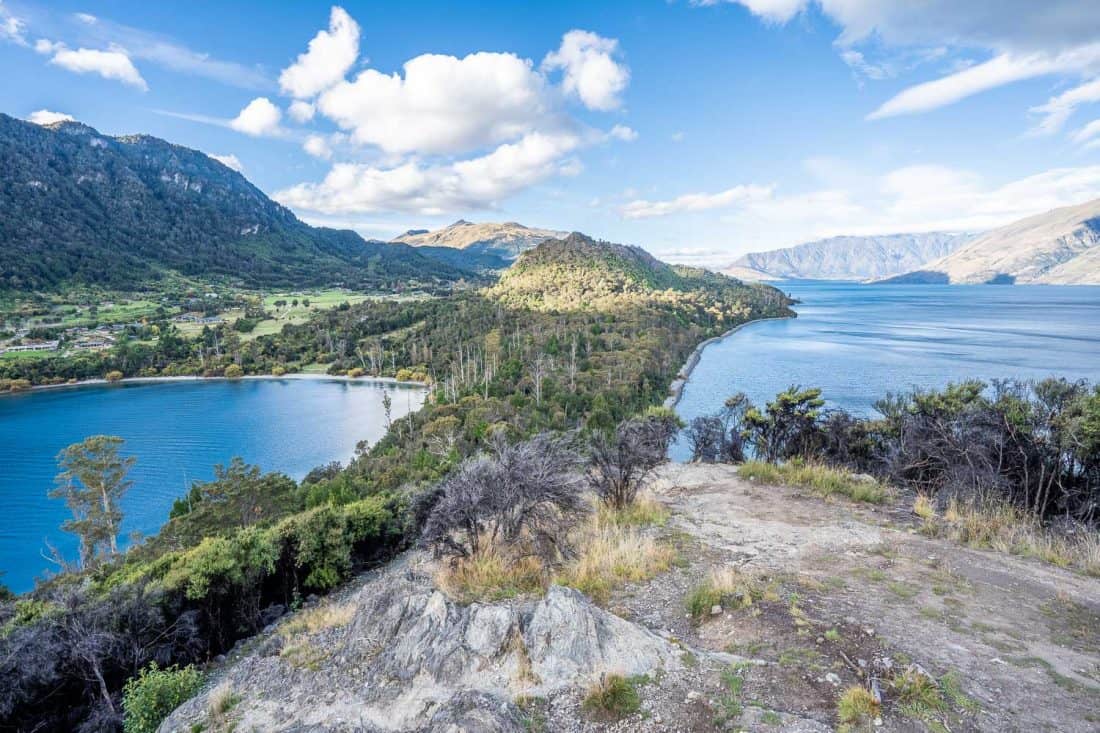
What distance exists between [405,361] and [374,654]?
102340 mm

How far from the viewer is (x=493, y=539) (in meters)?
8.86

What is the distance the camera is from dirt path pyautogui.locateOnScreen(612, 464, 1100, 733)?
4.70 meters

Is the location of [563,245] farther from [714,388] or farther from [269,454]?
[269,454]

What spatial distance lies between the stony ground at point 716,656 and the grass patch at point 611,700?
69 mm

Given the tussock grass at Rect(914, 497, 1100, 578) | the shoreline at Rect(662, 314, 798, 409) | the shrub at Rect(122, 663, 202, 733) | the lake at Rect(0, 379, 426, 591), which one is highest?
the tussock grass at Rect(914, 497, 1100, 578)

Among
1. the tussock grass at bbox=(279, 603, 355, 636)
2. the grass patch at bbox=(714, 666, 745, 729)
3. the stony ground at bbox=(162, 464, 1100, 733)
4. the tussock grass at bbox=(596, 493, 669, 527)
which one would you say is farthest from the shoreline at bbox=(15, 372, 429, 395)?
the grass patch at bbox=(714, 666, 745, 729)

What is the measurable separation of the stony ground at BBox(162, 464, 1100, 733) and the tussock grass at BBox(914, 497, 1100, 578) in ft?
1.75

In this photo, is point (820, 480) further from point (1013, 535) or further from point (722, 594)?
point (722, 594)

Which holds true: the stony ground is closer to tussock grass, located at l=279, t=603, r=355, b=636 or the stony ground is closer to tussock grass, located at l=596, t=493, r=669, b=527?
tussock grass, located at l=279, t=603, r=355, b=636

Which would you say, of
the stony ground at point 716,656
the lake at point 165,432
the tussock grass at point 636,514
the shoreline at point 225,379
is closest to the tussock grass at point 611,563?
the stony ground at point 716,656

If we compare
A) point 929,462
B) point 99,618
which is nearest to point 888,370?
point 929,462

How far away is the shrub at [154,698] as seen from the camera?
6.98 metres

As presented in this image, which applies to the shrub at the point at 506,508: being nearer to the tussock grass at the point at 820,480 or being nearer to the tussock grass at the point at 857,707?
the tussock grass at the point at 857,707

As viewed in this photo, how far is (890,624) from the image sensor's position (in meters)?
6.14
